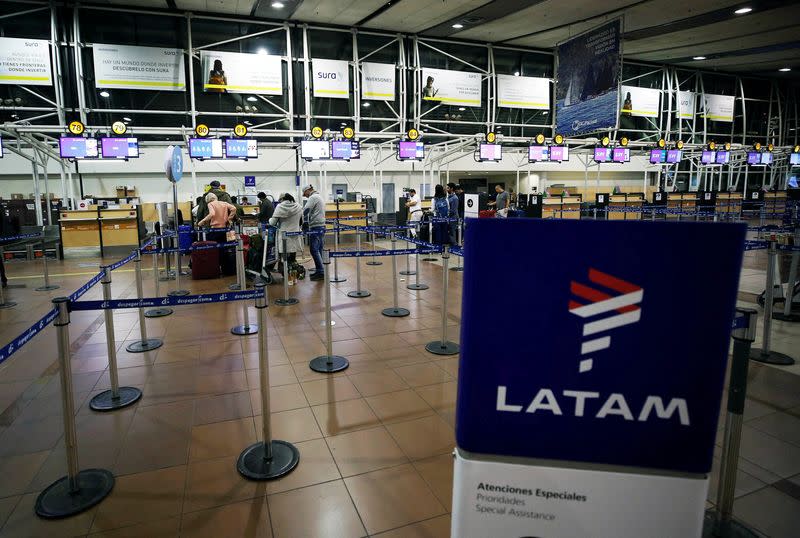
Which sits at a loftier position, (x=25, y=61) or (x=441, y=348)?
(x=25, y=61)

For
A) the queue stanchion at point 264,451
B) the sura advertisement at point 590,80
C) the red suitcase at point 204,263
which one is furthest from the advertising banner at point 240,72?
the queue stanchion at point 264,451

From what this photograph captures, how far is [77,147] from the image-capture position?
11656 millimetres

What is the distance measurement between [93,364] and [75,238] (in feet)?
30.4

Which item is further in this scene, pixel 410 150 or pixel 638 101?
pixel 638 101

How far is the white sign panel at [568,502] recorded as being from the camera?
1077 millimetres

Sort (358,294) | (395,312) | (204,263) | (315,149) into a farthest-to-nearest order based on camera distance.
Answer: (315,149), (204,263), (358,294), (395,312)

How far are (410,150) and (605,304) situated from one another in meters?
14.0

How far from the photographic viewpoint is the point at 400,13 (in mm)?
14258

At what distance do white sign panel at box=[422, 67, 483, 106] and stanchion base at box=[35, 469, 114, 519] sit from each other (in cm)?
1581

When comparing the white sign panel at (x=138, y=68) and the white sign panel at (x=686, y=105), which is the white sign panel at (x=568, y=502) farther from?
the white sign panel at (x=686, y=105)

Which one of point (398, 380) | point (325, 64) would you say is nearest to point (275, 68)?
point (325, 64)

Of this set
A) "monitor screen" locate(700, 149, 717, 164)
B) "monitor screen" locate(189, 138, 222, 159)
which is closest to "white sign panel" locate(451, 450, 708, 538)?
"monitor screen" locate(189, 138, 222, 159)

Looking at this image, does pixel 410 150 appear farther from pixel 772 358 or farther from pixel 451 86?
pixel 772 358

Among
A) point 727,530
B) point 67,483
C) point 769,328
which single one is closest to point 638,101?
point 769,328
